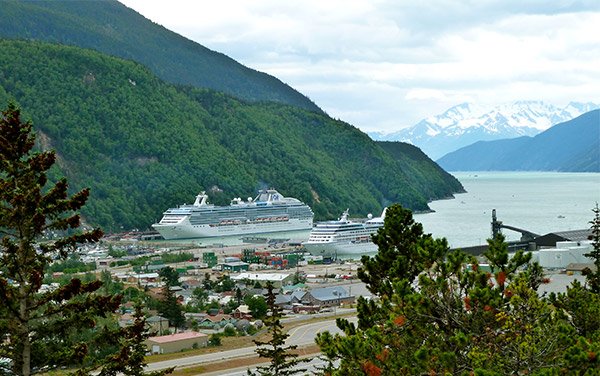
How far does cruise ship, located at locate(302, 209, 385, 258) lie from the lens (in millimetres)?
86688

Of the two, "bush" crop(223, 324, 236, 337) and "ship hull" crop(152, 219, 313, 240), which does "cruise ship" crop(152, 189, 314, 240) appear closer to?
"ship hull" crop(152, 219, 313, 240)

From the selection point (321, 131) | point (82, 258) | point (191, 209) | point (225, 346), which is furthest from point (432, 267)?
point (321, 131)

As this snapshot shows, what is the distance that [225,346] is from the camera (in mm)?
38062

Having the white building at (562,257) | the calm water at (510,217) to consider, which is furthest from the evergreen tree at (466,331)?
the calm water at (510,217)

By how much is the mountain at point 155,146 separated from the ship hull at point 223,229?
765cm

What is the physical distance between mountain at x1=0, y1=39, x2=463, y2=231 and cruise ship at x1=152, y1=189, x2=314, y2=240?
299 inches

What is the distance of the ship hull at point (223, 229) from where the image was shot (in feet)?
375

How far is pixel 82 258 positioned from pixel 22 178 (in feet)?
236

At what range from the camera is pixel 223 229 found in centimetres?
11950

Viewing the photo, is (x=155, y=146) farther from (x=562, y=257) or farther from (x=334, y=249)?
(x=562, y=257)

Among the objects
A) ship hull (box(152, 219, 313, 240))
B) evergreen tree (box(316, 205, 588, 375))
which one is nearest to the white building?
evergreen tree (box(316, 205, 588, 375))

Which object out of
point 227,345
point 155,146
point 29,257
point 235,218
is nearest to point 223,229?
point 235,218

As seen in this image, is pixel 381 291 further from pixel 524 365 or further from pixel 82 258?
pixel 82 258

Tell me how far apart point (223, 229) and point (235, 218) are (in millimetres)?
2558
